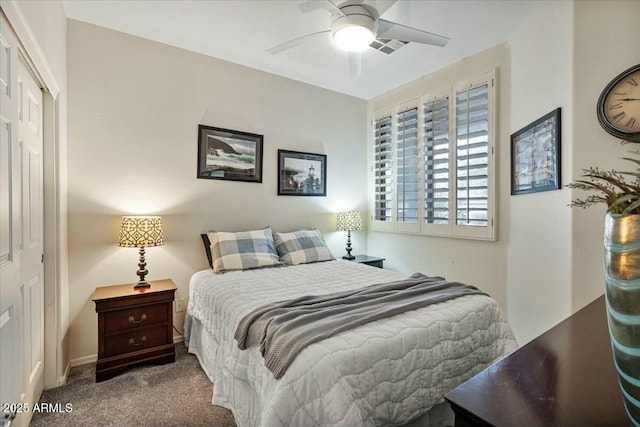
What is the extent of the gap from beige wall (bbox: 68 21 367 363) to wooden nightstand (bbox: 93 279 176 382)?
1.33ft

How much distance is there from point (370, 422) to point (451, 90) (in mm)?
3242

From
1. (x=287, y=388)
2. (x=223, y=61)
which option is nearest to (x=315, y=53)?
(x=223, y=61)

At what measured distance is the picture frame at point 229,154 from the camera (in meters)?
3.11

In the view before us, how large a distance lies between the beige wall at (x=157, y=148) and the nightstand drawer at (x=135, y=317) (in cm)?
45

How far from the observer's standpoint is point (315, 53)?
303 cm

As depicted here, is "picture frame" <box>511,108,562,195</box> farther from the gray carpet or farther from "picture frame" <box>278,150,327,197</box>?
the gray carpet

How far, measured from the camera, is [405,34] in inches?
86.6

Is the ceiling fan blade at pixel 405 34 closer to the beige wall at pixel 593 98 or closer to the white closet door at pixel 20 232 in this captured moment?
the beige wall at pixel 593 98

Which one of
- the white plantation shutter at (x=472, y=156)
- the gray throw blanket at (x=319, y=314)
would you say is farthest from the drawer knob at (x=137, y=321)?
the white plantation shutter at (x=472, y=156)

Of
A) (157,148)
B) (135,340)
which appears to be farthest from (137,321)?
(157,148)

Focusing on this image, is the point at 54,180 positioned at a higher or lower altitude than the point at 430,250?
higher

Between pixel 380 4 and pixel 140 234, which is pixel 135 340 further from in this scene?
pixel 380 4

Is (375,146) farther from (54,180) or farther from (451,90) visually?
(54,180)

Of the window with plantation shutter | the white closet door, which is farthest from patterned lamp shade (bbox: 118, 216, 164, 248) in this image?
the window with plantation shutter
